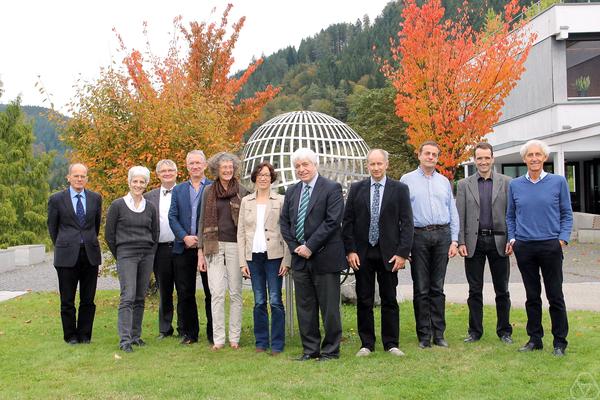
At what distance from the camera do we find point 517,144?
85.9 feet

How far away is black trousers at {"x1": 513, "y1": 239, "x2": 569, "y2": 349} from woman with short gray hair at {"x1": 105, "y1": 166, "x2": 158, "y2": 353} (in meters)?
4.11

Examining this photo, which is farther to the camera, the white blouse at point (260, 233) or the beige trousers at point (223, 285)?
the beige trousers at point (223, 285)

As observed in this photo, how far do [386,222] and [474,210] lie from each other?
1.19 m

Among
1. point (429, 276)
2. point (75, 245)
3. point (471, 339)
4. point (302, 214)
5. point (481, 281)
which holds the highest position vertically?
point (302, 214)

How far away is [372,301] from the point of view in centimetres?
671

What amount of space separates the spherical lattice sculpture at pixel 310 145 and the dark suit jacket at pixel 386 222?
3.38m

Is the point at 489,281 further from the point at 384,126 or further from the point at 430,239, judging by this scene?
the point at 384,126

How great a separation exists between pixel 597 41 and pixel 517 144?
578 cm

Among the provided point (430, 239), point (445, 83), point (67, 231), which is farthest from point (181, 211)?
point (445, 83)

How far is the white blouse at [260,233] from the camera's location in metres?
6.75

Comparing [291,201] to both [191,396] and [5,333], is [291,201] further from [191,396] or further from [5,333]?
[5,333]

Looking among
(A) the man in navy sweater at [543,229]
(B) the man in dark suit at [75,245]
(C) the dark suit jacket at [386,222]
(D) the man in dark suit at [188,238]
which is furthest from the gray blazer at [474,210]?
(B) the man in dark suit at [75,245]

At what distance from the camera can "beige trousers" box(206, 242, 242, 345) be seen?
7074mm

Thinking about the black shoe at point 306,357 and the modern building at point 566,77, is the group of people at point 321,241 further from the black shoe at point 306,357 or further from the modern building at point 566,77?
the modern building at point 566,77
